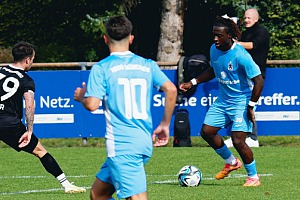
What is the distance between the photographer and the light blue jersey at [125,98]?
24.9 ft

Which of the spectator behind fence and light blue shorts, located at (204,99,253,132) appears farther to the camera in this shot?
the spectator behind fence

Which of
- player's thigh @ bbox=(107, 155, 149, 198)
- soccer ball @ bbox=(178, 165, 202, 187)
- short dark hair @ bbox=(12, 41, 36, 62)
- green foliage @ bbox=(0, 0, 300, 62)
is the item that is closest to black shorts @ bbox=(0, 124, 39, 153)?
short dark hair @ bbox=(12, 41, 36, 62)

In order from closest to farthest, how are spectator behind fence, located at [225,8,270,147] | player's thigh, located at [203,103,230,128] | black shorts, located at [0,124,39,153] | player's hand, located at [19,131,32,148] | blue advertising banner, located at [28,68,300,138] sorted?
player's hand, located at [19,131,32,148] → black shorts, located at [0,124,39,153] → player's thigh, located at [203,103,230,128] → spectator behind fence, located at [225,8,270,147] → blue advertising banner, located at [28,68,300,138]

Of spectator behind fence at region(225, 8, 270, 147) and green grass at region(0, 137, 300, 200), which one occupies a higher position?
spectator behind fence at region(225, 8, 270, 147)

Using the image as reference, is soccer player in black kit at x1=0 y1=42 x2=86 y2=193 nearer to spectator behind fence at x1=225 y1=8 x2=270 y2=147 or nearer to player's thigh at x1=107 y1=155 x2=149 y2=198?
player's thigh at x1=107 y1=155 x2=149 y2=198

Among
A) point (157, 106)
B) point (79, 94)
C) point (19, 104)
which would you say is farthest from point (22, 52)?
point (157, 106)

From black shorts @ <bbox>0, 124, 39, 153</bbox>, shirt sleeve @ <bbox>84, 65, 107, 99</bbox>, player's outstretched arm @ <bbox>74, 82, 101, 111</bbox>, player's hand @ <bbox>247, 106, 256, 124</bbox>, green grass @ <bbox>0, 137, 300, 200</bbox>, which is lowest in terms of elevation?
green grass @ <bbox>0, 137, 300, 200</bbox>

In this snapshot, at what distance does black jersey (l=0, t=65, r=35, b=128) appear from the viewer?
11.0 metres

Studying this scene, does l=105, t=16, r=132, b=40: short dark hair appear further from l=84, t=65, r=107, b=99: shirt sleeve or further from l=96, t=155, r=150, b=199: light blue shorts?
l=96, t=155, r=150, b=199: light blue shorts

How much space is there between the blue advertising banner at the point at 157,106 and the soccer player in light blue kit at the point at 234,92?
5.15 metres

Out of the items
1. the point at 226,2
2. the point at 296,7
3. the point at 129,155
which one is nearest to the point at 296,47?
the point at 296,7

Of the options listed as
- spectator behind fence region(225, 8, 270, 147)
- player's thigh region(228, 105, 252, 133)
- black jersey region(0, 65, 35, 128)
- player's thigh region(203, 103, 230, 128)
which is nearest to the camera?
black jersey region(0, 65, 35, 128)

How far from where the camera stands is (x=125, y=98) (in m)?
7.62

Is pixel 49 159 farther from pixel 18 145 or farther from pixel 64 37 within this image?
pixel 64 37
